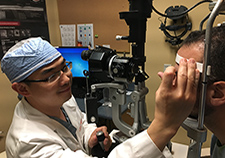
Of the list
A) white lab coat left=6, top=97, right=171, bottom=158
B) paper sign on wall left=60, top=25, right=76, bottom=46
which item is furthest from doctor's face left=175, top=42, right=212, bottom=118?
paper sign on wall left=60, top=25, right=76, bottom=46

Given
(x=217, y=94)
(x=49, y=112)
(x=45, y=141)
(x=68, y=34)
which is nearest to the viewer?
(x=217, y=94)

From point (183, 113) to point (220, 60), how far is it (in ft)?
0.84

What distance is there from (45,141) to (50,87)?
0.89 ft

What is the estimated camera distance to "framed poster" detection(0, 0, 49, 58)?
2000 mm

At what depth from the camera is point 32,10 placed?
2295 mm

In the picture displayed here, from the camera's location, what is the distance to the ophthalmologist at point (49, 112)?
22.0 inches

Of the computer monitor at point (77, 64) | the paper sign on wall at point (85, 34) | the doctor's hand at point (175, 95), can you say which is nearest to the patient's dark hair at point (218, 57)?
the doctor's hand at point (175, 95)

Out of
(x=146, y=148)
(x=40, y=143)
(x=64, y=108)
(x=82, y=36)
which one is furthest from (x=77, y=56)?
(x=146, y=148)

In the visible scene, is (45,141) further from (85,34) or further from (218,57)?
(85,34)

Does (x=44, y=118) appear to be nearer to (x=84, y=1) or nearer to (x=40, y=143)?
(x=40, y=143)

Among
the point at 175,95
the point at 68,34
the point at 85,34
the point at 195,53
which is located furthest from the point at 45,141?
the point at 68,34

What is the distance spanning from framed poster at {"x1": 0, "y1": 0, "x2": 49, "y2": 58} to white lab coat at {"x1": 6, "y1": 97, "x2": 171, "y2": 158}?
143cm

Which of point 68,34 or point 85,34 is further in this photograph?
point 68,34

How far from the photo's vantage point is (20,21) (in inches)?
85.1
